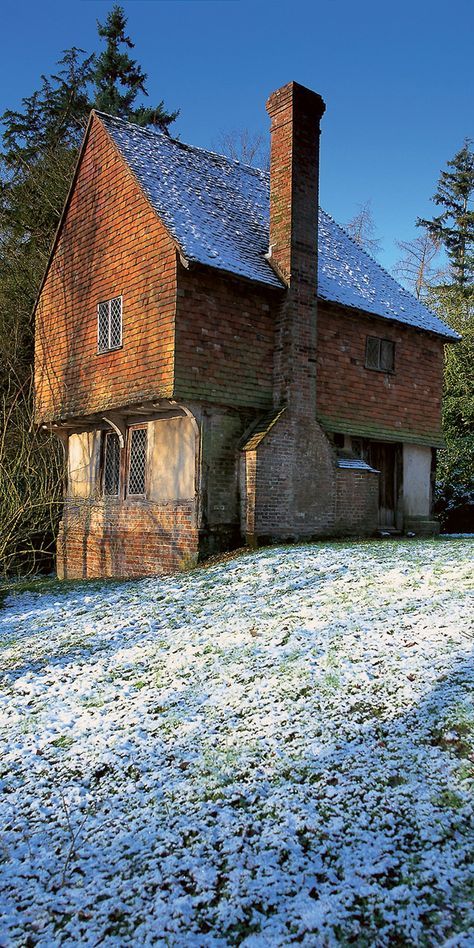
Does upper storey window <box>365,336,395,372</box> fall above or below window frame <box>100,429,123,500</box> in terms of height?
above

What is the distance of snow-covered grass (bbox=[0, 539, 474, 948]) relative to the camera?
357cm

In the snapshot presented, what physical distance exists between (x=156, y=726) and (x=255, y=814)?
160cm

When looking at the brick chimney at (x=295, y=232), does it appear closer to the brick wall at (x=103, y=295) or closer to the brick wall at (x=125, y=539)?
the brick wall at (x=103, y=295)

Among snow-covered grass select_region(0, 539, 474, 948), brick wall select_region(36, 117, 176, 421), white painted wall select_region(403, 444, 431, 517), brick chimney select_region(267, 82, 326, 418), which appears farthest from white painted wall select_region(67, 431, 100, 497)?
snow-covered grass select_region(0, 539, 474, 948)

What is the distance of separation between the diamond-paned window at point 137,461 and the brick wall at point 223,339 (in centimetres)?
238

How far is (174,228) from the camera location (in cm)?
1288

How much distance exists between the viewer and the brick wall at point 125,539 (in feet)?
43.7

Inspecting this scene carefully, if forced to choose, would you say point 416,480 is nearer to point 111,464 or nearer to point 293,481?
point 293,481

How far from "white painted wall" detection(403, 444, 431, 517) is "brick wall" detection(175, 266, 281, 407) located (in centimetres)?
499

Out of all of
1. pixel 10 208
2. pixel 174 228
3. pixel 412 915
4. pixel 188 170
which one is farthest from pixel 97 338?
pixel 412 915

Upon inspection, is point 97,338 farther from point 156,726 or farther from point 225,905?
point 225,905

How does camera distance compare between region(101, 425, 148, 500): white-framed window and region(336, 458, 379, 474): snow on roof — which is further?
region(336, 458, 379, 474): snow on roof

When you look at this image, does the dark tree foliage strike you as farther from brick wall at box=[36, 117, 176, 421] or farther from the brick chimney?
the brick chimney

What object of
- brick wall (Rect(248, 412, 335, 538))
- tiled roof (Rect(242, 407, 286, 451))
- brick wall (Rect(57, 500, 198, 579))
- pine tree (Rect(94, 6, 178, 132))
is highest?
pine tree (Rect(94, 6, 178, 132))
